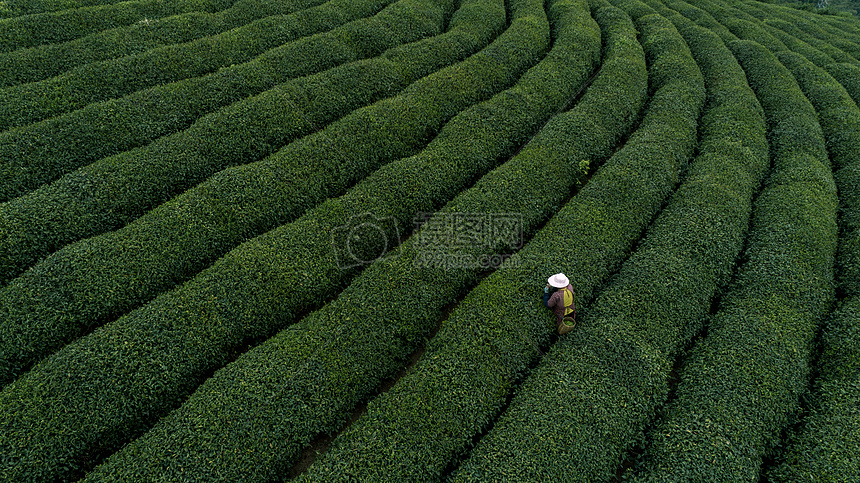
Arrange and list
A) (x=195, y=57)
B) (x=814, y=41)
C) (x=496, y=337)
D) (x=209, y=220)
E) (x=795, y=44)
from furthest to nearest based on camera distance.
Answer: (x=814, y=41), (x=795, y=44), (x=195, y=57), (x=209, y=220), (x=496, y=337)

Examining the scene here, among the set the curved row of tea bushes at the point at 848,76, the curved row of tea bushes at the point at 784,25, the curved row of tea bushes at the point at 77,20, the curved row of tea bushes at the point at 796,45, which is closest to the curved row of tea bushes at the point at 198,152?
the curved row of tea bushes at the point at 77,20

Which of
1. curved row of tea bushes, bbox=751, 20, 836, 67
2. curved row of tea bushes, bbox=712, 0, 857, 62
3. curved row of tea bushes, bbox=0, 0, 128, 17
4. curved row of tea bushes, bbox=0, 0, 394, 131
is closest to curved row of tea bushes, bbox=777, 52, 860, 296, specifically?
curved row of tea bushes, bbox=751, 20, 836, 67

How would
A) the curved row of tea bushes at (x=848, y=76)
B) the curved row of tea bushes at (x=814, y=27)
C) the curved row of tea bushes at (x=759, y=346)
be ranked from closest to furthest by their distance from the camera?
the curved row of tea bushes at (x=759, y=346) → the curved row of tea bushes at (x=848, y=76) → the curved row of tea bushes at (x=814, y=27)

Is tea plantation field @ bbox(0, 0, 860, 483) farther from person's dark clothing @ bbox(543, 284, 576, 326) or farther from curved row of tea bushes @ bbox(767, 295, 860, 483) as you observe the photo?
person's dark clothing @ bbox(543, 284, 576, 326)

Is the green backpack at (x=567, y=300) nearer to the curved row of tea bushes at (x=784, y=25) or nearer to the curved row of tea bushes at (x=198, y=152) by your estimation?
the curved row of tea bushes at (x=198, y=152)

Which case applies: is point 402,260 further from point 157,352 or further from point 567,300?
point 157,352

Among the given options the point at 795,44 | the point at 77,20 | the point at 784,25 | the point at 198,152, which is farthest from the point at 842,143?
the point at 77,20

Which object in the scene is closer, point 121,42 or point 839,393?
point 839,393
